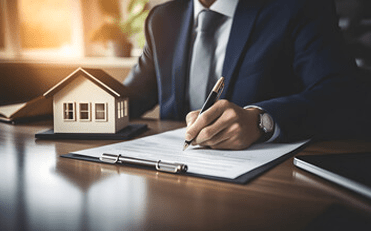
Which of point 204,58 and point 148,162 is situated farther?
point 204,58

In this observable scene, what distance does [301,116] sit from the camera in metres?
0.87

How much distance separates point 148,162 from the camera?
60cm

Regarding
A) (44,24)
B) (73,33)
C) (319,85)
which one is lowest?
(319,85)

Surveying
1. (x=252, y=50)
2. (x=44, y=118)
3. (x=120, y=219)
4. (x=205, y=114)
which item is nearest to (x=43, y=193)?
(x=120, y=219)

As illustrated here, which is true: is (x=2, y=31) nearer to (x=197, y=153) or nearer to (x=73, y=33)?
(x=73, y=33)

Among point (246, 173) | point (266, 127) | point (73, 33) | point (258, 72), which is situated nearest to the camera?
point (246, 173)

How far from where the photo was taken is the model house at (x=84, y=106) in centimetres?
90

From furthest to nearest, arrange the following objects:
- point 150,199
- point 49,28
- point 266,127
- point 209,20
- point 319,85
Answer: point 49,28 < point 209,20 < point 319,85 < point 266,127 < point 150,199

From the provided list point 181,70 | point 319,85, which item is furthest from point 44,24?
point 319,85

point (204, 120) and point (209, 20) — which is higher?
point (209, 20)

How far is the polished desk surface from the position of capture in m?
0.38

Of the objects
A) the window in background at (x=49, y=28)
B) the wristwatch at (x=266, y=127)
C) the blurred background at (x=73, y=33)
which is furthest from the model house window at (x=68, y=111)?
the window in background at (x=49, y=28)

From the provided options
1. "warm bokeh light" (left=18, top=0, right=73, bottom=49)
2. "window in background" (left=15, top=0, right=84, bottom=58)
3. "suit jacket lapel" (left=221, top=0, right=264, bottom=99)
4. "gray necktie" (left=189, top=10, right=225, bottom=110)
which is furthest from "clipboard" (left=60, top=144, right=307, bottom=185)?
"warm bokeh light" (left=18, top=0, right=73, bottom=49)

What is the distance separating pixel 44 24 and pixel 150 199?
139 inches
